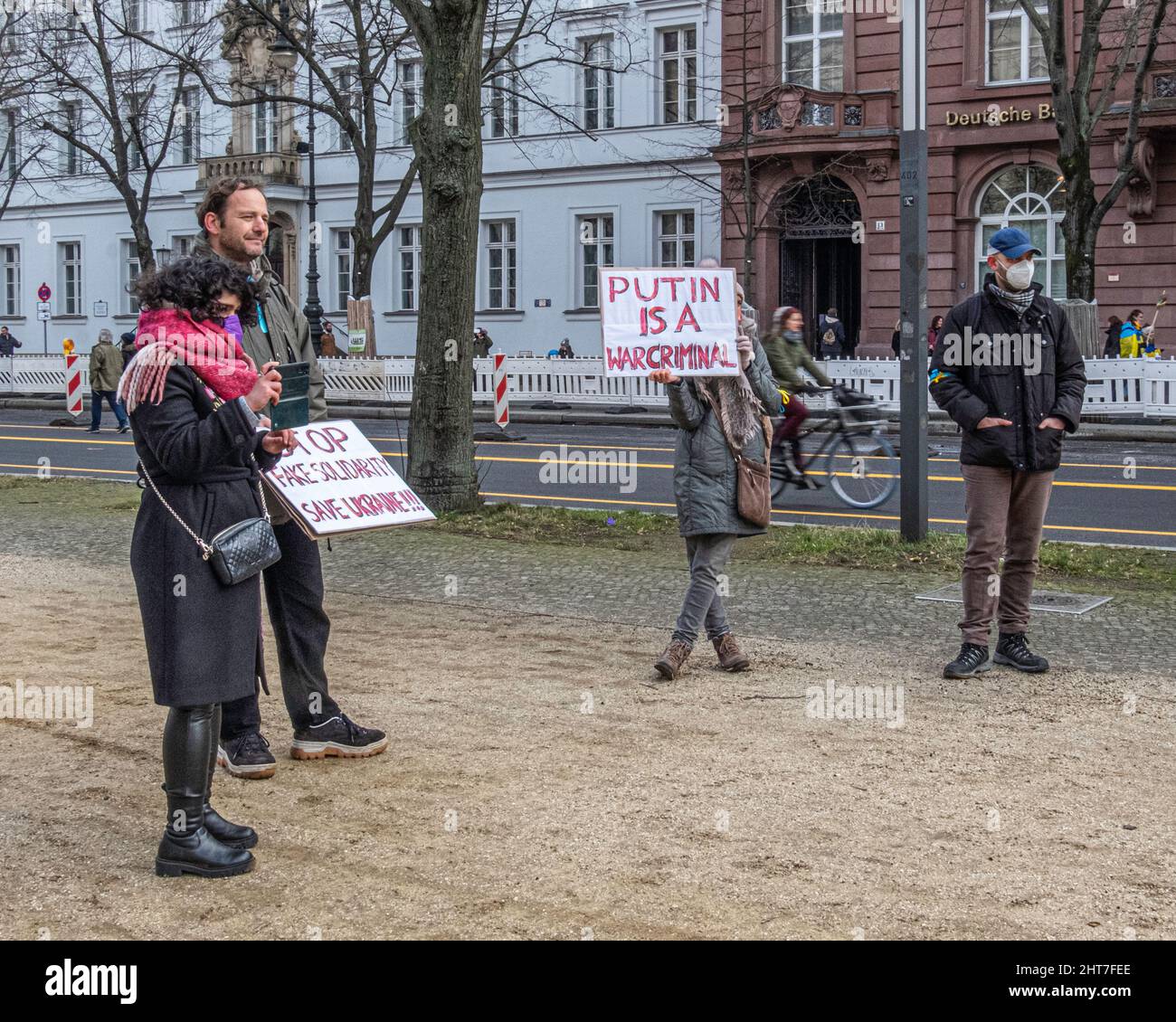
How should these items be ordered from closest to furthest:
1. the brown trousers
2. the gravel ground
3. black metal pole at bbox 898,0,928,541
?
the gravel ground < the brown trousers < black metal pole at bbox 898,0,928,541

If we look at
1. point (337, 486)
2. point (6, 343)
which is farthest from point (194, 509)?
point (6, 343)

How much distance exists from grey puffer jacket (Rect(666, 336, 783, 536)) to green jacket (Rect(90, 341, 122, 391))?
21.6 m

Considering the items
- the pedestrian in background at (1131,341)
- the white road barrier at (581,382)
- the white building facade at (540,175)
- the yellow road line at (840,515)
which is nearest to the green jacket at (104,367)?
the white road barrier at (581,382)

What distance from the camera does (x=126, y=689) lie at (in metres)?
7.45

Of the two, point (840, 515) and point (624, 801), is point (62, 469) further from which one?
point (624, 801)

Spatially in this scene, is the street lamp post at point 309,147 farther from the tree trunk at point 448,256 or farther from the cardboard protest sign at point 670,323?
the cardboard protest sign at point 670,323

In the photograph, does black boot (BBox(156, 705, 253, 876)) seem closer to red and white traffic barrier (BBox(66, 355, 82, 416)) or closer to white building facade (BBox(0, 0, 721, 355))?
red and white traffic barrier (BBox(66, 355, 82, 416))

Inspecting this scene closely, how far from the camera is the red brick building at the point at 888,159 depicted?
32.0 meters

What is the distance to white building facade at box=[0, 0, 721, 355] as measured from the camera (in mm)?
38125

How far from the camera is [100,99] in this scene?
46438 mm

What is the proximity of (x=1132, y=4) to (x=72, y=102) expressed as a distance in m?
28.9

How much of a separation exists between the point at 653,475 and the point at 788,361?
11.6 feet

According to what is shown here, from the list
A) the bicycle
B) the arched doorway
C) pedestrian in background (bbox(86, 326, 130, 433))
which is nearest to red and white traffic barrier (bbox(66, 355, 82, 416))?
pedestrian in background (bbox(86, 326, 130, 433))
